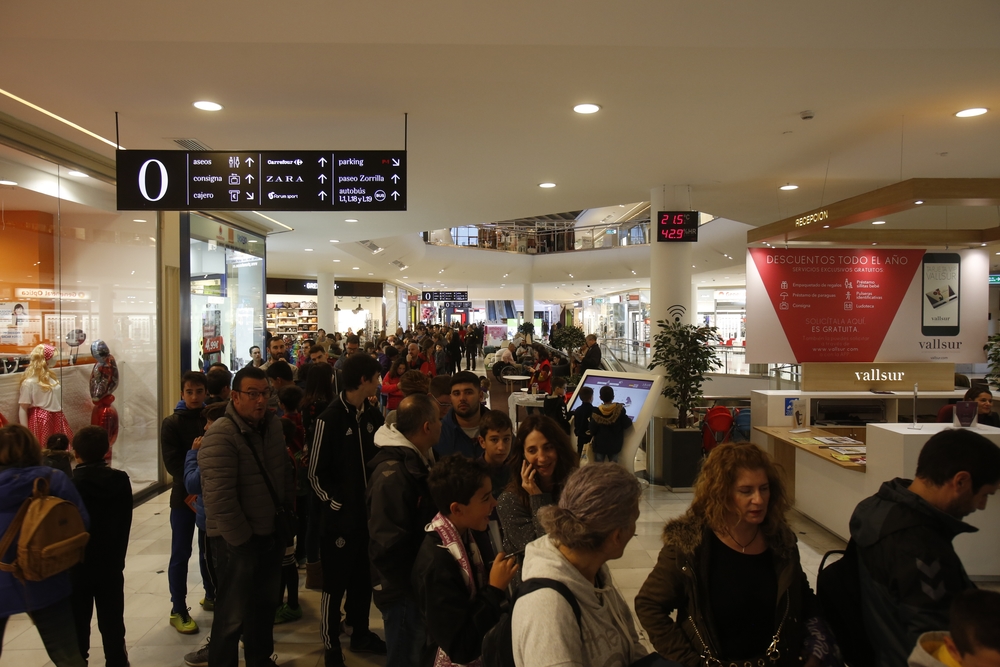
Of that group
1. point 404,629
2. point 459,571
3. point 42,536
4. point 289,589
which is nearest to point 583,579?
point 459,571

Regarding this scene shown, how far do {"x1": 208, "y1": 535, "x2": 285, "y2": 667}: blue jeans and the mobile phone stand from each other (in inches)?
324

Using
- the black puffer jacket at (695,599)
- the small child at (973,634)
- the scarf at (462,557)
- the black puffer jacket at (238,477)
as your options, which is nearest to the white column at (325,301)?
the black puffer jacket at (238,477)

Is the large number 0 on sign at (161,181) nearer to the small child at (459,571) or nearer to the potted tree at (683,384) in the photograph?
the small child at (459,571)

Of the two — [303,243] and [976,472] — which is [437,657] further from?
[303,243]

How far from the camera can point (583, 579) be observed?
147 cm

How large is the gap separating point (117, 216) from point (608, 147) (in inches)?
206

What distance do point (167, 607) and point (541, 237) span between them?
20.3 metres

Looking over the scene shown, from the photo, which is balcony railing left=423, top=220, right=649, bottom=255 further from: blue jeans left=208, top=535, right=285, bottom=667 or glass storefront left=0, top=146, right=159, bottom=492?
blue jeans left=208, top=535, right=285, bottom=667

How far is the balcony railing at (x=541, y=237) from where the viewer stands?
20248mm

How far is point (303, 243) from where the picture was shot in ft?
44.3

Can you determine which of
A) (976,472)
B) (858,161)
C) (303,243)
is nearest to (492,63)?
(976,472)

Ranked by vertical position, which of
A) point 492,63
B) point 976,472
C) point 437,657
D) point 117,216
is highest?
point 492,63

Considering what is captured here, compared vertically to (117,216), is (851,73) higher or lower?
higher

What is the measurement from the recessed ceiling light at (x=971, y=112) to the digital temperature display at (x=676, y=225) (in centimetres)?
282
